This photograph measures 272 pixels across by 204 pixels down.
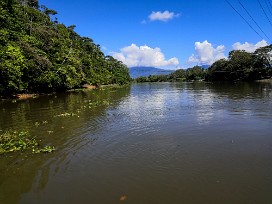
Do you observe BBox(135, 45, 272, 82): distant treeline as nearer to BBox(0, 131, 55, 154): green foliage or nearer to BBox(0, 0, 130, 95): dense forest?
BBox(0, 0, 130, 95): dense forest

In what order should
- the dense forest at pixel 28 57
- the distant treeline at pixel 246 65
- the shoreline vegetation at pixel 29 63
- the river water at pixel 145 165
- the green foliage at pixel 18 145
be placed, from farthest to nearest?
the distant treeline at pixel 246 65 → the dense forest at pixel 28 57 → the shoreline vegetation at pixel 29 63 → the green foliage at pixel 18 145 → the river water at pixel 145 165

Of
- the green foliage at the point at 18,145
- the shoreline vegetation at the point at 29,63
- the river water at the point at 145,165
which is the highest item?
the shoreline vegetation at the point at 29,63

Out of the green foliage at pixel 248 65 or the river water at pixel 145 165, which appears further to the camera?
the green foliage at pixel 248 65

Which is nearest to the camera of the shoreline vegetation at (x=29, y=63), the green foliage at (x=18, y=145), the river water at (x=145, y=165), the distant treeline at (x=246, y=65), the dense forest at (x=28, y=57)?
the river water at (x=145, y=165)

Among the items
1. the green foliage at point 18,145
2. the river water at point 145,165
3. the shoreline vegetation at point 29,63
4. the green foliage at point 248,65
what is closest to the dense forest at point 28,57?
the shoreline vegetation at point 29,63

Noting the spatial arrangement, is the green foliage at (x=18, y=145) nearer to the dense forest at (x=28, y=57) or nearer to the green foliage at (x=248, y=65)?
the dense forest at (x=28, y=57)

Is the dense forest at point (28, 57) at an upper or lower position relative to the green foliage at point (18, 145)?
upper

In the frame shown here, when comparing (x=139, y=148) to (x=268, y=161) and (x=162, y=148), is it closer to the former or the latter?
(x=162, y=148)

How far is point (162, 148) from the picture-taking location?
1262 centimetres

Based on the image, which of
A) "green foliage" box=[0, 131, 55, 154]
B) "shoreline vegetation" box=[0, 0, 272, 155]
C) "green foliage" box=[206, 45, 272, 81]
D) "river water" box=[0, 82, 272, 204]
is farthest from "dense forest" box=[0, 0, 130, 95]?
"green foliage" box=[206, 45, 272, 81]

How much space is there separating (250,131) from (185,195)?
362 inches

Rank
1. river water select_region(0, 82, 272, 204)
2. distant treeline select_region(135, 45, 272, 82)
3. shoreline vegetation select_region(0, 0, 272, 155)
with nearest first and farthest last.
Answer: river water select_region(0, 82, 272, 204)
shoreline vegetation select_region(0, 0, 272, 155)
distant treeline select_region(135, 45, 272, 82)

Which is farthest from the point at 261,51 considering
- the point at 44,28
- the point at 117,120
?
the point at 117,120

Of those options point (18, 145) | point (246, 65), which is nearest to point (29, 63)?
point (18, 145)
